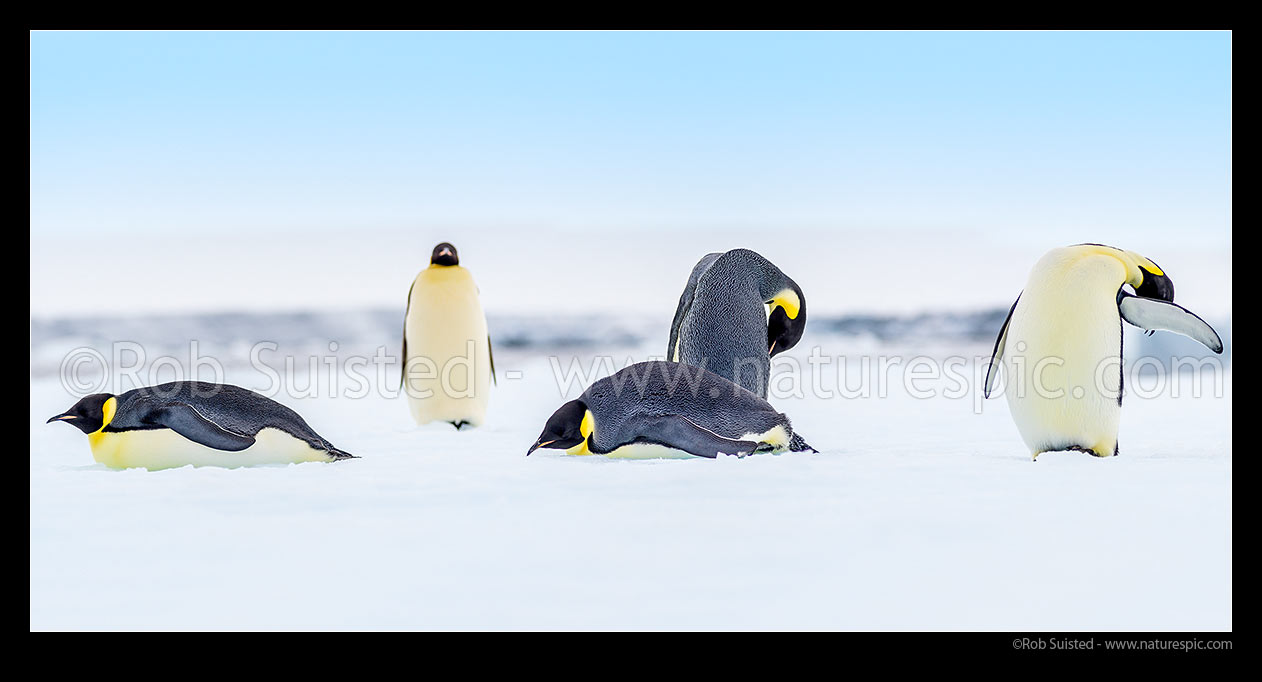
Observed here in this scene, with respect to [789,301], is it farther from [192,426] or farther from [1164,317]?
[192,426]

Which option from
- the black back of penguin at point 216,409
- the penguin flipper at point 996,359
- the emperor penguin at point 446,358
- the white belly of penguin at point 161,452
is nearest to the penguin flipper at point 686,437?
the penguin flipper at point 996,359

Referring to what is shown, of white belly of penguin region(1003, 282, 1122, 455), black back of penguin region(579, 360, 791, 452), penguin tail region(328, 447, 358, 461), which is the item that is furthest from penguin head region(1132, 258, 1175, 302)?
penguin tail region(328, 447, 358, 461)

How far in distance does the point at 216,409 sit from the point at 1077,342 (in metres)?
2.88

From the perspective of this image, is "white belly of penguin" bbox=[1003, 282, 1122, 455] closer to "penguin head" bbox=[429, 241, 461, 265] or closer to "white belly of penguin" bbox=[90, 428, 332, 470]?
"white belly of penguin" bbox=[90, 428, 332, 470]

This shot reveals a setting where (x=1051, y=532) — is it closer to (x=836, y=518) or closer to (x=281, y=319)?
(x=836, y=518)

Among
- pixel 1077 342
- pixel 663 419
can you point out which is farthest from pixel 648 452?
pixel 1077 342

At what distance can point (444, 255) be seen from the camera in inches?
207

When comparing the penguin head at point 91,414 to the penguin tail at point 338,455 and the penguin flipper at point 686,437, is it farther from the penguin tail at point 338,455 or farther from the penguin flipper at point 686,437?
the penguin flipper at point 686,437

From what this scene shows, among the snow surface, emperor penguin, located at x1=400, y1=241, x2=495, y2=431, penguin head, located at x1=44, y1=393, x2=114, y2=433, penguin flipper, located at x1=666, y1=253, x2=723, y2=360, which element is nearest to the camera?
the snow surface

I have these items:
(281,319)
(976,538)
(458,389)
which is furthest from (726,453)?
(281,319)

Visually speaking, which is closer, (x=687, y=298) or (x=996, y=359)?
(x=996, y=359)

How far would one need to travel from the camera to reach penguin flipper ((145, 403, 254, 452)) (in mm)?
3113

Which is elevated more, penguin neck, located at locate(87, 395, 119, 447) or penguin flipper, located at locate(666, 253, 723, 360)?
penguin flipper, located at locate(666, 253, 723, 360)

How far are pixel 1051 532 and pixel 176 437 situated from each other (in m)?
2.57
